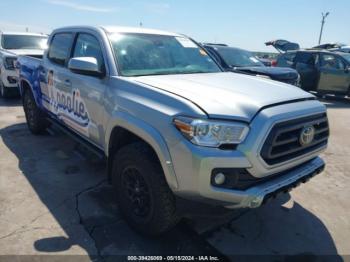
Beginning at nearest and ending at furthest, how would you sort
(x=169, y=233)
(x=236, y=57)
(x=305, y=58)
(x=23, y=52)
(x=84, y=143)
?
(x=169, y=233) → (x=84, y=143) → (x=236, y=57) → (x=23, y=52) → (x=305, y=58)

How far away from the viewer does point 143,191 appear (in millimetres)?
2883

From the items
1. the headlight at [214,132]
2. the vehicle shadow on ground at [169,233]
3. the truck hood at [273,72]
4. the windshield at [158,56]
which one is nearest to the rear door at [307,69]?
the truck hood at [273,72]

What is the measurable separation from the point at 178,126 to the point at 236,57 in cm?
674

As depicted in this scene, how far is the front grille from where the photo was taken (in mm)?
2383

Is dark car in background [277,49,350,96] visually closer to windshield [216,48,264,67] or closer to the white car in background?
windshield [216,48,264,67]

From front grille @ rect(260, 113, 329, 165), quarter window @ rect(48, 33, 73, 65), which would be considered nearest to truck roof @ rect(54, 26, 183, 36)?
quarter window @ rect(48, 33, 73, 65)

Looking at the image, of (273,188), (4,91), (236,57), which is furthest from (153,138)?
(4,91)

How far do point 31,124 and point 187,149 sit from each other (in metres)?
4.45

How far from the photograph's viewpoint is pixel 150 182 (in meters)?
2.67

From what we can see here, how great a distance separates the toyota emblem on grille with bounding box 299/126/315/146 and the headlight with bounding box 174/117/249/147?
24.9 inches

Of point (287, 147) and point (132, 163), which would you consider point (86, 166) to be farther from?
point (287, 147)

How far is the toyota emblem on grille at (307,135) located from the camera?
2.67m

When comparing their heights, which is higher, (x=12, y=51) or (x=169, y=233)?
(x=12, y=51)

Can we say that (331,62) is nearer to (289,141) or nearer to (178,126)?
(289,141)
